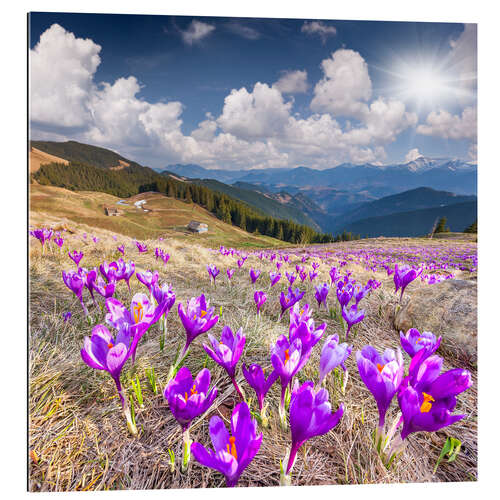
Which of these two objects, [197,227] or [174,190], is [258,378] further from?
[174,190]

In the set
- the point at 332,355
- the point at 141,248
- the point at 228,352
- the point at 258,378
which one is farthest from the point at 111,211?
the point at 332,355

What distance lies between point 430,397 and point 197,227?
406 cm

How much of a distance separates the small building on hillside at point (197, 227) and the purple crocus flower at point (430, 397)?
12.9ft

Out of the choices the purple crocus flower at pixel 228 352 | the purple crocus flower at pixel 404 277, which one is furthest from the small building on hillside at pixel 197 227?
the purple crocus flower at pixel 228 352

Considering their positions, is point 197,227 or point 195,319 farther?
point 197,227

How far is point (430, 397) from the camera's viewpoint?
38.6 inches

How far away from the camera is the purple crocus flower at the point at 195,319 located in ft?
4.23

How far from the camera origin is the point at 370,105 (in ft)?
9.50
